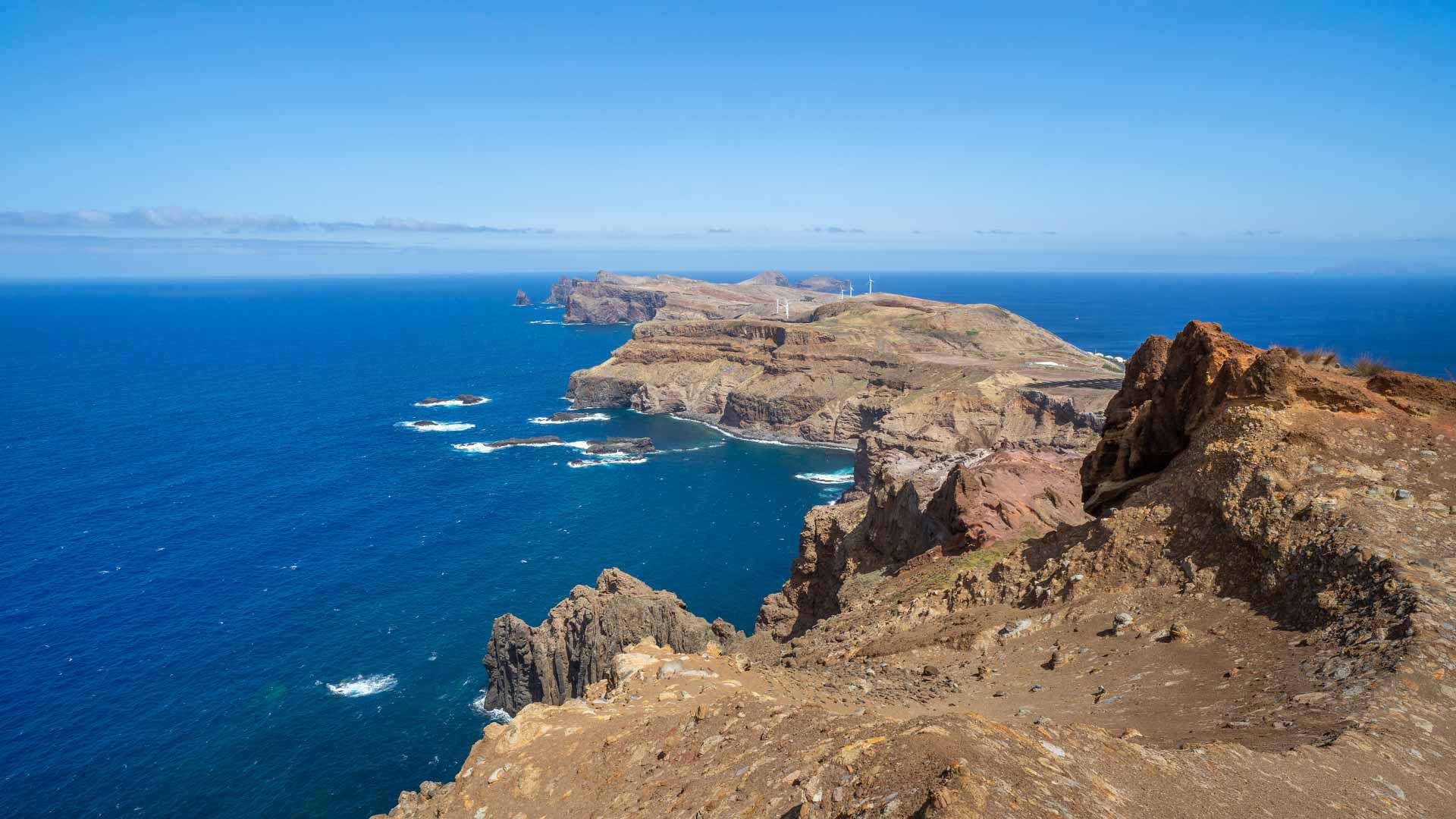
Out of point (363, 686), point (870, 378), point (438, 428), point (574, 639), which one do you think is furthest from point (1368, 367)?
point (438, 428)

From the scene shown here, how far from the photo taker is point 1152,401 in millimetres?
24594

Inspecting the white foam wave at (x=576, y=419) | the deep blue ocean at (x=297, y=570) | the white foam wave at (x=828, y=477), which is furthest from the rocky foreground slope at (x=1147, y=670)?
the white foam wave at (x=576, y=419)

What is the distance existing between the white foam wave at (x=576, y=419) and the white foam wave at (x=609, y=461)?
24775 mm

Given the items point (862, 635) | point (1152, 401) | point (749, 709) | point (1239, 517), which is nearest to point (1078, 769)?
point (749, 709)

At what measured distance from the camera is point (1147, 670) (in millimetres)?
15727

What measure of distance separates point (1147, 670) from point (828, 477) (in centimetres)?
8920

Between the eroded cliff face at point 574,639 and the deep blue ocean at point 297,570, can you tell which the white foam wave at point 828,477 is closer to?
the deep blue ocean at point 297,570

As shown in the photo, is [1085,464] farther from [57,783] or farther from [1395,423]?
[57,783]

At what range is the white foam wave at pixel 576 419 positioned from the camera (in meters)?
135

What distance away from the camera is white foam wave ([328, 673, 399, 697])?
2074 inches

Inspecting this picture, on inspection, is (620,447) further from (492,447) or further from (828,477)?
(828,477)

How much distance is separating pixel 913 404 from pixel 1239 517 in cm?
9477

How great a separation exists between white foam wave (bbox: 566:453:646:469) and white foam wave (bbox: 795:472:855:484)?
79.1 ft

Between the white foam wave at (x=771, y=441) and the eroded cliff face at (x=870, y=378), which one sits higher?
the eroded cliff face at (x=870, y=378)
